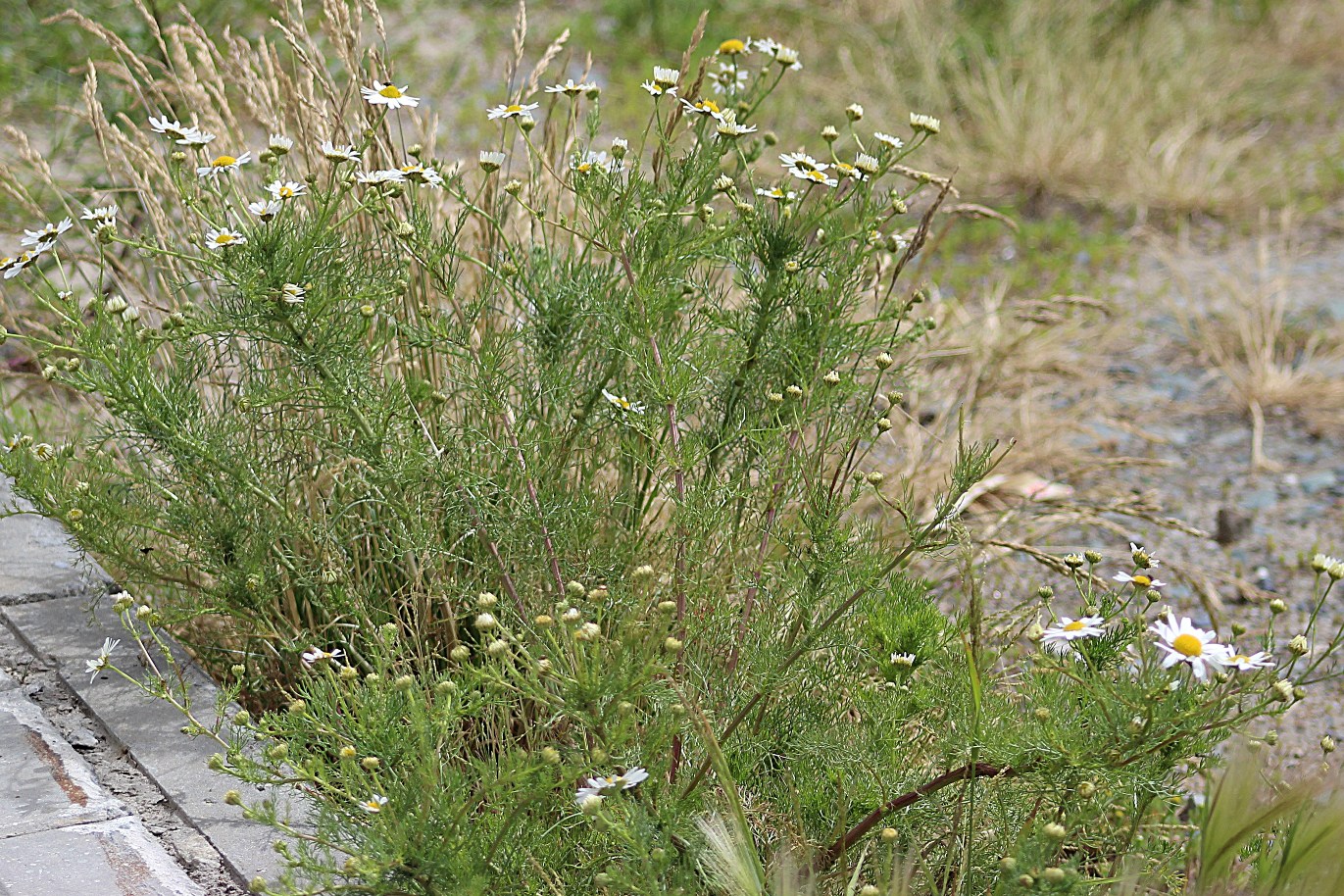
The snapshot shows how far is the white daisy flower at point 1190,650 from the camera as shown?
4.75 ft

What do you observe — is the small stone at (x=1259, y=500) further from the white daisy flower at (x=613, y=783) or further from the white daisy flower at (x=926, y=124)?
the white daisy flower at (x=613, y=783)

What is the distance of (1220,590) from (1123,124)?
137 inches

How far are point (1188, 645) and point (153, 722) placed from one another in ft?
4.96

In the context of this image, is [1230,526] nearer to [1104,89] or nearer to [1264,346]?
[1264,346]

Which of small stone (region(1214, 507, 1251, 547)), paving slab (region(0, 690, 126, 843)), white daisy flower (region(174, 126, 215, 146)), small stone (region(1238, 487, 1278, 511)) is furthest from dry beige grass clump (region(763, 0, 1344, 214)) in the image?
paving slab (region(0, 690, 126, 843))

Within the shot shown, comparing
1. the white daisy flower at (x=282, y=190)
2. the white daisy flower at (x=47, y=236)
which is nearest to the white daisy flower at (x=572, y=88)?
the white daisy flower at (x=282, y=190)

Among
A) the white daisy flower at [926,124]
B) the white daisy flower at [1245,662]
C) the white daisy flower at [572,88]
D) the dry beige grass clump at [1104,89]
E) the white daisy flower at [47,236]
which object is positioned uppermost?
the white daisy flower at [572,88]

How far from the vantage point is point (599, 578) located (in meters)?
2.13

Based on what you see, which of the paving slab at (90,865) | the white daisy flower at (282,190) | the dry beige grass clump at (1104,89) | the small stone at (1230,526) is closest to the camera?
the paving slab at (90,865)

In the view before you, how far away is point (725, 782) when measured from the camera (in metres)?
1.45

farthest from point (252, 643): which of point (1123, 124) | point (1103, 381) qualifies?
point (1123, 124)

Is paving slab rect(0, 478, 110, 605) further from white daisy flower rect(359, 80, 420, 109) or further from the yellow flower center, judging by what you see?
the yellow flower center

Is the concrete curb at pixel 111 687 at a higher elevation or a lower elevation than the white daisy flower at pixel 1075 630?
lower

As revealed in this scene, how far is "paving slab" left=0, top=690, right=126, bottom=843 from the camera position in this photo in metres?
1.81
